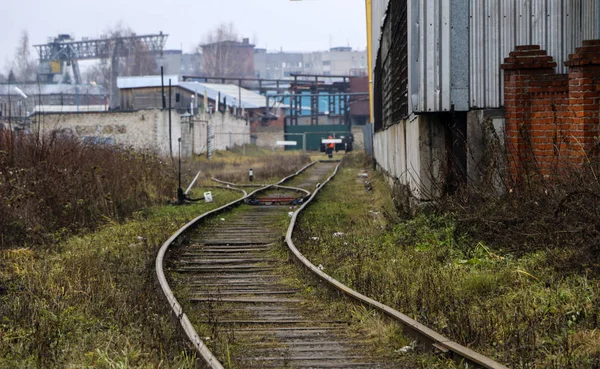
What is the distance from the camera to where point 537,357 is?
5684 millimetres

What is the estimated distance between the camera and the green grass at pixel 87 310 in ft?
20.1

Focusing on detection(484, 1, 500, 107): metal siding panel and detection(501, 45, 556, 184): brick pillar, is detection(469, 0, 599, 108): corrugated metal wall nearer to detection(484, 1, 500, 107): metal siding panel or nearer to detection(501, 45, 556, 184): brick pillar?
detection(484, 1, 500, 107): metal siding panel

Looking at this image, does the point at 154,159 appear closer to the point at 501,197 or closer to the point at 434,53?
the point at 434,53

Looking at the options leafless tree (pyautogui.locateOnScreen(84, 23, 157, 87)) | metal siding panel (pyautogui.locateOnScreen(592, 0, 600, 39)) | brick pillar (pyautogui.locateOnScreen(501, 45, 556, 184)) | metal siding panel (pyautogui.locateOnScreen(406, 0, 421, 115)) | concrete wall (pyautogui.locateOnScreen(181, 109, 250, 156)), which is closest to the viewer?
brick pillar (pyautogui.locateOnScreen(501, 45, 556, 184))

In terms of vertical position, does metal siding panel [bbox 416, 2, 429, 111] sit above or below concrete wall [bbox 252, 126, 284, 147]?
above

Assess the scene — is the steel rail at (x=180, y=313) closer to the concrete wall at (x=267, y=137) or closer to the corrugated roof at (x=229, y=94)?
the concrete wall at (x=267, y=137)

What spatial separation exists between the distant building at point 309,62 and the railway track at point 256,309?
172m

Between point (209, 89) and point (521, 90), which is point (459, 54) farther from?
point (209, 89)

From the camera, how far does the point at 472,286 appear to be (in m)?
7.97

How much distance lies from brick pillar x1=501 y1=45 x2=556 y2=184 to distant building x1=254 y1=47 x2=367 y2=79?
172183 millimetres

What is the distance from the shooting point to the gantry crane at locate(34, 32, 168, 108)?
119125 millimetres

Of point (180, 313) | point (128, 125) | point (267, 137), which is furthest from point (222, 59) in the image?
A: point (180, 313)

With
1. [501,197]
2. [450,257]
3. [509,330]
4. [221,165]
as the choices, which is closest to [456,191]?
[501,197]

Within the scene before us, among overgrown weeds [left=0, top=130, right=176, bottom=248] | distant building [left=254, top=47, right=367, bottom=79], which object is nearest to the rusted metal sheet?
overgrown weeds [left=0, top=130, right=176, bottom=248]
